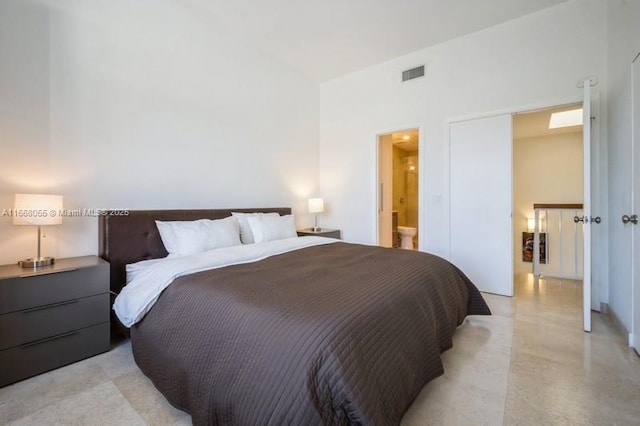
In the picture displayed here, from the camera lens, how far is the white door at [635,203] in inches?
76.7

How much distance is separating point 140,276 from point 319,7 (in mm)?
2998

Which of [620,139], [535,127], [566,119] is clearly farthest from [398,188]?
[620,139]

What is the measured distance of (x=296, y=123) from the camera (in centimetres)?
435

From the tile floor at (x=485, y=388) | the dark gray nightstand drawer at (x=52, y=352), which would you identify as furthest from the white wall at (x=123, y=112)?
the tile floor at (x=485, y=388)

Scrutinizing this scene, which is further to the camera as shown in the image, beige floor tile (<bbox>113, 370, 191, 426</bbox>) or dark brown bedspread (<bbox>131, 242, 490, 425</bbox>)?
beige floor tile (<bbox>113, 370, 191, 426</bbox>)

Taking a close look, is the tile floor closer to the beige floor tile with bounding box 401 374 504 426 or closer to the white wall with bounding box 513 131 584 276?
the beige floor tile with bounding box 401 374 504 426

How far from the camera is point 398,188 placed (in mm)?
7137

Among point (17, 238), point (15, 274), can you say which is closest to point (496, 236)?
point (15, 274)

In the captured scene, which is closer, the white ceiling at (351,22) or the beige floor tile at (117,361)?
the beige floor tile at (117,361)

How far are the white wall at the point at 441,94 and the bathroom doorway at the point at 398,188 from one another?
1.01 ft

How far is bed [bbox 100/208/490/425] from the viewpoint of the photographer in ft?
3.16

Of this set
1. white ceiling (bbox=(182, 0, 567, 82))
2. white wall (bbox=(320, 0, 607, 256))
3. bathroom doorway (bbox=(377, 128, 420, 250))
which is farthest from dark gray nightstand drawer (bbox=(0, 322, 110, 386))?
bathroom doorway (bbox=(377, 128, 420, 250))

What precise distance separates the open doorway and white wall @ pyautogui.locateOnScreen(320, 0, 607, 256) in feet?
2.10

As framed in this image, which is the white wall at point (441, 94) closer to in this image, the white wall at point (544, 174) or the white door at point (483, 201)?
the white door at point (483, 201)
